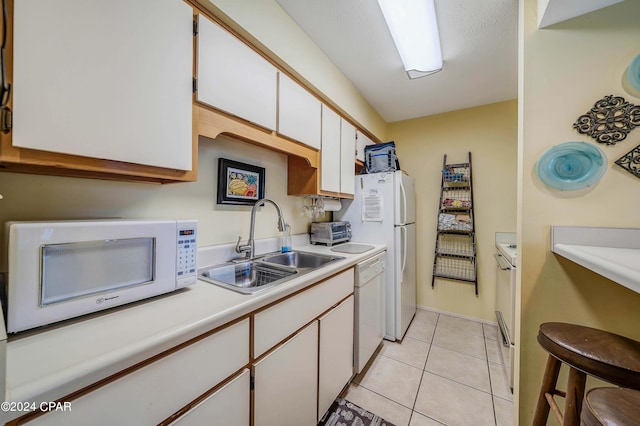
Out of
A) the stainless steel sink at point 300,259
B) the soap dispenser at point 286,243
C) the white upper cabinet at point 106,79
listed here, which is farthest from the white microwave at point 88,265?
the soap dispenser at point 286,243

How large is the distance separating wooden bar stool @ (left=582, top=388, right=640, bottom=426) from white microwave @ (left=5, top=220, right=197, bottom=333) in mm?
1257

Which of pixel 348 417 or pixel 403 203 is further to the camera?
pixel 403 203

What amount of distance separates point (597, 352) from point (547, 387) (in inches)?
11.7

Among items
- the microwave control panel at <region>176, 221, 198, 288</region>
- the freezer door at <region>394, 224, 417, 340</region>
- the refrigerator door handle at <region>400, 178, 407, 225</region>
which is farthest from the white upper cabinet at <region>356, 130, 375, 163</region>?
the microwave control panel at <region>176, 221, 198, 288</region>

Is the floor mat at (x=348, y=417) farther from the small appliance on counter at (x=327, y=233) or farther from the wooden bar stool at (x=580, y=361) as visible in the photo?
the small appliance on counter at (x=327, y=233)

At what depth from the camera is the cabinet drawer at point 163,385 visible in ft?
1.72

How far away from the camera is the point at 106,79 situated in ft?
2.50

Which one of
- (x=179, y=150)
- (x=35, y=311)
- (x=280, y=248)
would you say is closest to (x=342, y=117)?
(x=280, y=248)

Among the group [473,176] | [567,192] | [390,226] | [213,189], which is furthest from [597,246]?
[213,189]

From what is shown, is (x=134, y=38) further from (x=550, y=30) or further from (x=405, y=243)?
(x=405, y=243)

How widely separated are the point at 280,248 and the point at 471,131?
2.57m

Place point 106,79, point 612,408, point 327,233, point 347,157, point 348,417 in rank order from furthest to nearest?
point 347,157 → point 327,233 → point 348,417 → point 106,79 → point 612,408

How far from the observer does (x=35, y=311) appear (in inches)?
24.1

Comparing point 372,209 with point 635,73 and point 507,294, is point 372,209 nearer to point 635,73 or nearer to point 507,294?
point 507,294
